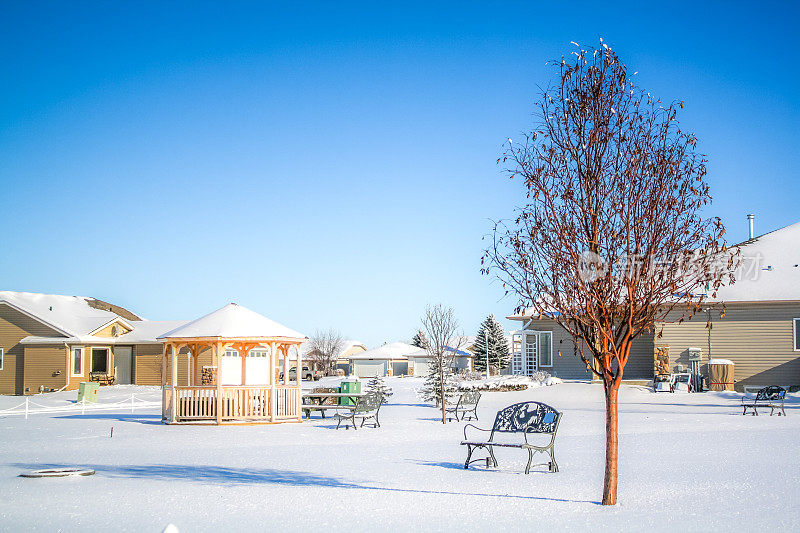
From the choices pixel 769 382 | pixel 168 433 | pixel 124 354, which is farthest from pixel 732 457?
pixel 124 354

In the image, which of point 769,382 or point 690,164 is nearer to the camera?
point 690,164

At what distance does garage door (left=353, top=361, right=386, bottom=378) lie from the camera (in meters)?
80.3

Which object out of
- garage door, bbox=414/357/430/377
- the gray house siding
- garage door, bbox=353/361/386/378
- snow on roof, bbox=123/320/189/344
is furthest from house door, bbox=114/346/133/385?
garage door, bbox=414/357/430/377

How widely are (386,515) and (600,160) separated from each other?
4.61 m

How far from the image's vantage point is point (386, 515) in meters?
8.68

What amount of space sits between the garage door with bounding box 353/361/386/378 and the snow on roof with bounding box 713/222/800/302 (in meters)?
47.5

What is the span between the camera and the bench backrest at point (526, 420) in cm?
1185

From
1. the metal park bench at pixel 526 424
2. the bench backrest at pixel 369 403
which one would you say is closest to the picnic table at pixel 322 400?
the bench backrest at pixel 369 403

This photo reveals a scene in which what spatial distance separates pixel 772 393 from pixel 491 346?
4576 cm

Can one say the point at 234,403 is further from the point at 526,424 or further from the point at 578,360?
the point at 578,360

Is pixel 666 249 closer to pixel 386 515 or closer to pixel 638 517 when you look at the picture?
pixel 638 517

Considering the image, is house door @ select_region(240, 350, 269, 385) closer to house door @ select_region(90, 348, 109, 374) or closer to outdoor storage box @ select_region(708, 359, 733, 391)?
house door @ select_region(90, 348, 109, 374)

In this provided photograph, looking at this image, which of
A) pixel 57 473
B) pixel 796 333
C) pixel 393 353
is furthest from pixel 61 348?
pixel 393 353

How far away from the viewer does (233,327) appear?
22.4 metres
